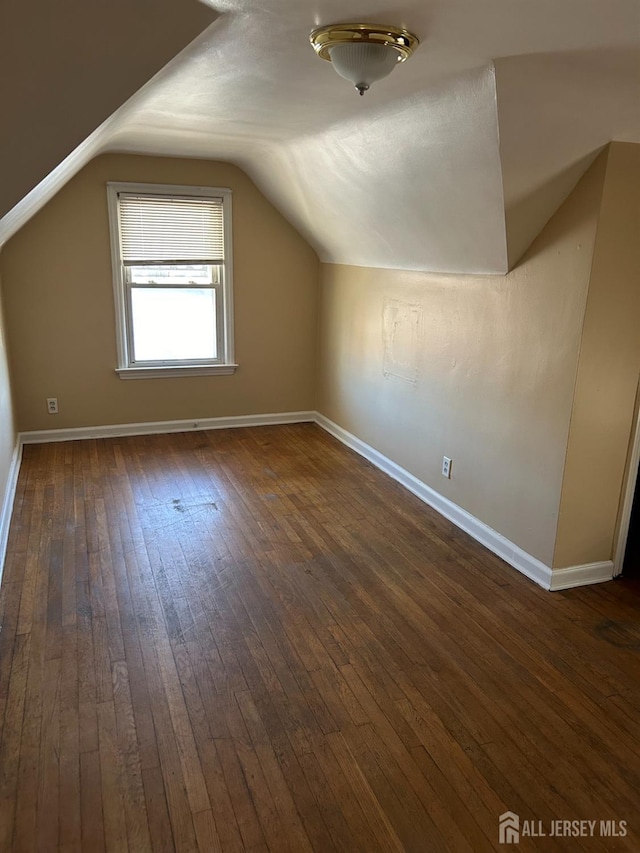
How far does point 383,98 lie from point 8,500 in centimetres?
292

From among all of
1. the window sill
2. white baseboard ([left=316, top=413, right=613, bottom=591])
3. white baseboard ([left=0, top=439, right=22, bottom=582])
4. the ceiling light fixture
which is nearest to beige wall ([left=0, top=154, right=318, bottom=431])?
the window sill

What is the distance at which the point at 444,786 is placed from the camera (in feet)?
6.08

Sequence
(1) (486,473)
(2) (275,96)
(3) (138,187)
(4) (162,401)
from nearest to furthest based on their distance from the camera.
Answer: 1. (2) (275,96)
2. (1) (486,473)
3. (3) (138,187)
4. (4) (162,401)

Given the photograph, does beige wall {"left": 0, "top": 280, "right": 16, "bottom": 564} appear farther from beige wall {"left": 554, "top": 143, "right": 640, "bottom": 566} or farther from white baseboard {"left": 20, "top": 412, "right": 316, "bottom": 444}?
beige wall {"left": 554, "top": 143, "right": 640, "bottom": 566}

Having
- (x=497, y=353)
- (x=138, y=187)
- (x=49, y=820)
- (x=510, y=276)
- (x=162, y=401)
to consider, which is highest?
(x=138, y=187)

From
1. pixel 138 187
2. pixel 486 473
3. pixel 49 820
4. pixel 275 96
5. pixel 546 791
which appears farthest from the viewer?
pixel 138 187

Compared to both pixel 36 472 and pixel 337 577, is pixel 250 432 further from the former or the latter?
pixel 337 577

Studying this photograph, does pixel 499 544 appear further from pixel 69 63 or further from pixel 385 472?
pixel 69 63

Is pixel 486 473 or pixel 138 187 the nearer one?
pixel 486 473

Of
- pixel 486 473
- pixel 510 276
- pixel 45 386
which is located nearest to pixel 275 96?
pixel 510 276

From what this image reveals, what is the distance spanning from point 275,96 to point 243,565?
219 cm

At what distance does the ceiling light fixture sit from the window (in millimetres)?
3017

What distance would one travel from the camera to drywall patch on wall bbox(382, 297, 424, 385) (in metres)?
3.95

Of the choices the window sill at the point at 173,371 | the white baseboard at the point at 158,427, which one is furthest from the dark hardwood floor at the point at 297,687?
the window sill at the point at 173,371
